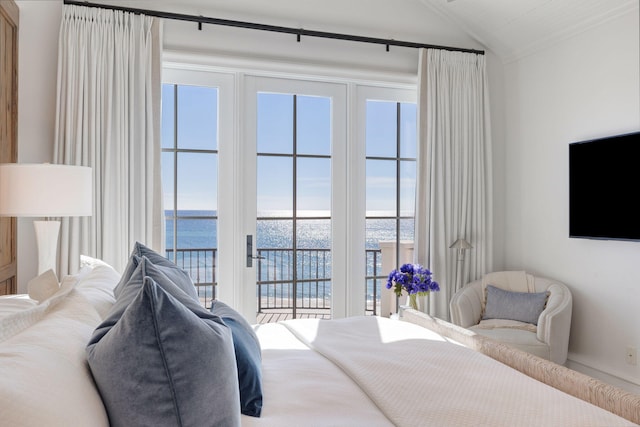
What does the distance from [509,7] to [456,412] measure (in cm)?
335

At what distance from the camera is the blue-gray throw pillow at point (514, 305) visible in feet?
11.8

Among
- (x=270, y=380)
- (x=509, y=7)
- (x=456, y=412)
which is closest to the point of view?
(x=456, y=412)

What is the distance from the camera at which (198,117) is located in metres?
3.65

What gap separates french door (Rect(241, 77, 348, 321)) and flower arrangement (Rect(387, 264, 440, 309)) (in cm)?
60

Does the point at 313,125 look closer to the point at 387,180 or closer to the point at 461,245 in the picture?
the point at 387,180

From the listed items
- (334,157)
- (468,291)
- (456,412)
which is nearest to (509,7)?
(334,157)

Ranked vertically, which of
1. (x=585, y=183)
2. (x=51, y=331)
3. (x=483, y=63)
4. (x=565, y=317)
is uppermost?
(x=483, y=63)

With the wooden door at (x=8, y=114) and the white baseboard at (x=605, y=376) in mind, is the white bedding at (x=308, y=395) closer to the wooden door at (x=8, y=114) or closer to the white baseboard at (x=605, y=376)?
the wooden door at (x=8, y=114)

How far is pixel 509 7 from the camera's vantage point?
376cm

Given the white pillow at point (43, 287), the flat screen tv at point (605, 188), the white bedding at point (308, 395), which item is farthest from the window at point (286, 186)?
the white pillow at point (43, 287)

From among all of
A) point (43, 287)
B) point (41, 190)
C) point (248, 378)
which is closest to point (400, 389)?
point (248, 378)

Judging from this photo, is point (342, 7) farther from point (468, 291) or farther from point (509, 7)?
point (468, 291)

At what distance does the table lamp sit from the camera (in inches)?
84.7

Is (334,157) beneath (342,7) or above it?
beneath
